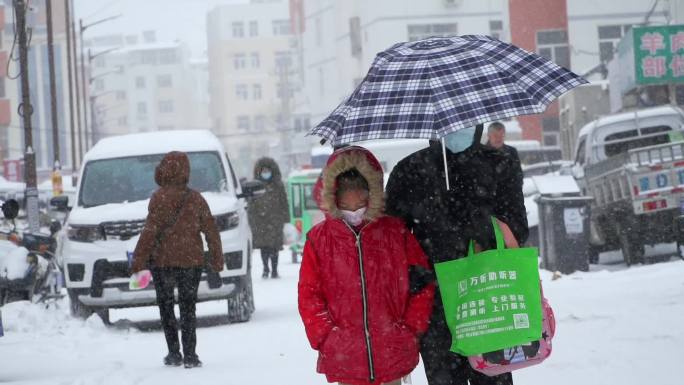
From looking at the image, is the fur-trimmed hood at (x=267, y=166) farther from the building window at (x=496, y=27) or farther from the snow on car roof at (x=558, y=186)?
the building window at (x=496, y=27)

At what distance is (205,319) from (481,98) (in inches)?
388

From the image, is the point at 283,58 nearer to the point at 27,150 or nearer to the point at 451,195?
the point at 27,150

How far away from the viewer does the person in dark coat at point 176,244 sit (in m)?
9.79

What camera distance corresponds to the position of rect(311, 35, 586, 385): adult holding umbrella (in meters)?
5.44

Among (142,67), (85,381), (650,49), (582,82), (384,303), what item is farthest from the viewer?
(142,67)

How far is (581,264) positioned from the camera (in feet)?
58.6

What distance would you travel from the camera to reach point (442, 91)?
5.53 m

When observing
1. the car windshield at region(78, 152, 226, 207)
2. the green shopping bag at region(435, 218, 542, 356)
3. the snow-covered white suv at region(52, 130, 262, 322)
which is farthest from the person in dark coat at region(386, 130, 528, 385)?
the car windshield at region(78, 152, 226, 207)

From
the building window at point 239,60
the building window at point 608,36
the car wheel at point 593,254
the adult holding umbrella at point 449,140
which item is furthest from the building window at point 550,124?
the building window at point 239,60

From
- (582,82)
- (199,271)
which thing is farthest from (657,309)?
(582,82)

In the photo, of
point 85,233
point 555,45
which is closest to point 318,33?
point 555,45

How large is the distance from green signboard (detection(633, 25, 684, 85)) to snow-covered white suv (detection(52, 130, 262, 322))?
18.0 meters

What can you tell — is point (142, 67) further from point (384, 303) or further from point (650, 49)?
point (384, 303)

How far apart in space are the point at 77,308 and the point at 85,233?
2.86 feet
